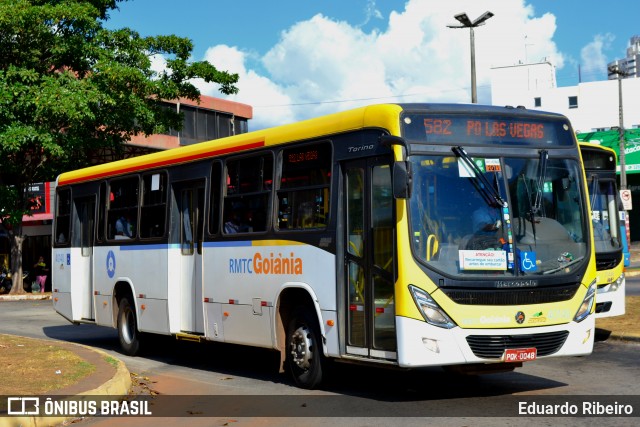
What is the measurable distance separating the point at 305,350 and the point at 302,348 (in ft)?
0.26

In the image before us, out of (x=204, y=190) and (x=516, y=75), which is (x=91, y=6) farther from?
(x=516, y=75)

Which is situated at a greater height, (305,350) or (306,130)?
(306,130)

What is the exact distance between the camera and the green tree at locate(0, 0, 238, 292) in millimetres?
30594

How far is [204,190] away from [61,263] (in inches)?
216

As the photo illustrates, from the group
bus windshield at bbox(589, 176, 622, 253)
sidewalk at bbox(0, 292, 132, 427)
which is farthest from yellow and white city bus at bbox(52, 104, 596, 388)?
bus windshield at bbox(589, 176, 622, 253)

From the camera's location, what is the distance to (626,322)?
1658 centimetres

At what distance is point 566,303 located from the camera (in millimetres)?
9945

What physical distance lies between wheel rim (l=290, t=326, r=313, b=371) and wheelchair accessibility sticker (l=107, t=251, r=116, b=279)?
556cm

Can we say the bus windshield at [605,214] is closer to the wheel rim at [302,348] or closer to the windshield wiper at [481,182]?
the windshield wiper at [481,182]

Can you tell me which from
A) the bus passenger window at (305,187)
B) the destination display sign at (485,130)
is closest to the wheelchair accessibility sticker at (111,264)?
the bus passenger window at (305,187)

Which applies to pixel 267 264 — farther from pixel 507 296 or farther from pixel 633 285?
pixel 633 285

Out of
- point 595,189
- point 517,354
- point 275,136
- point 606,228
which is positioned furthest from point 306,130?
point 595,189

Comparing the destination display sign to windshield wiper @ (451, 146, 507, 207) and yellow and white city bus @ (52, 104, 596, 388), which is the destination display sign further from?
windshield wiper @ (451, 146, 507, 207)

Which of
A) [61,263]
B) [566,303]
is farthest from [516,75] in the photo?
[566,303]
